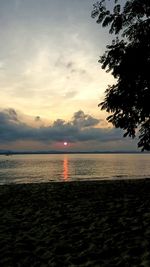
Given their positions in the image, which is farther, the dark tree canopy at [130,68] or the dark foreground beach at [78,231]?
the dark tree canopy at [130,68]

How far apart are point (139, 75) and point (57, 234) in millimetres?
11457

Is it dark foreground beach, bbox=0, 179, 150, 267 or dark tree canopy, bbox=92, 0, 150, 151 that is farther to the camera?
dark tree canopy, bbox=92, 0, 150, 151

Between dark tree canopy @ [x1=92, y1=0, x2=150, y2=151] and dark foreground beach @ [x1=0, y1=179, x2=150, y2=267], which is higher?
dark tree canopy @ [x1=92, y1=0, x2=150, y2=151]

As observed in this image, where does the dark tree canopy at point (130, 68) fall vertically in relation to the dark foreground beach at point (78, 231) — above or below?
above

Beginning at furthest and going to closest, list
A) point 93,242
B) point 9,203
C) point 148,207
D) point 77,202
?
point 9,203
point 77,202
point 148,207
point 93,242

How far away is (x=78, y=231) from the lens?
1216 cm

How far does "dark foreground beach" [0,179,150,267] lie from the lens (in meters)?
9.34

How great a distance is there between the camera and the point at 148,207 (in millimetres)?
14500

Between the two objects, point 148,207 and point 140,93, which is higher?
point 140,93

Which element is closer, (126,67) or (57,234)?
(57,234)

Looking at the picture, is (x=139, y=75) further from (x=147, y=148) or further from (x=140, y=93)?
(x=147, y=148)

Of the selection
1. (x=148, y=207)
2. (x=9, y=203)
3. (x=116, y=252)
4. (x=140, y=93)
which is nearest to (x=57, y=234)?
(x=116, y=252)

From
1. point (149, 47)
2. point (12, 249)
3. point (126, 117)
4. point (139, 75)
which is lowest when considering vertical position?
point (12, 249)

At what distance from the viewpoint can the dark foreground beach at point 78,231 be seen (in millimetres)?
9336
